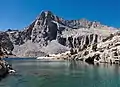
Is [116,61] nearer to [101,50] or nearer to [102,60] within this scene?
[102,60]

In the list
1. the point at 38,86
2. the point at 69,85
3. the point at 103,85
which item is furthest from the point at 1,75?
the point at 103,85

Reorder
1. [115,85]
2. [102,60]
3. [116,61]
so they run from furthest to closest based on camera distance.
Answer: [102,60] → [116,61] → [115,85]

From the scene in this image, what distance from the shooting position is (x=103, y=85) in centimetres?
5947

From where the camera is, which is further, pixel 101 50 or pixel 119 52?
pixel 101 50

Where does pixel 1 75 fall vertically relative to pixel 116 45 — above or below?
below

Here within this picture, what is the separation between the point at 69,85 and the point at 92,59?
113m

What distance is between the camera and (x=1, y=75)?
75250 mm

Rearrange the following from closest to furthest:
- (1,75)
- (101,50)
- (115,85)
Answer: (115,85) < (1,75) < (101,50)

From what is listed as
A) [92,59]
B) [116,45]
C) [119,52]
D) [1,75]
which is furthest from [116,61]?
[1,75]

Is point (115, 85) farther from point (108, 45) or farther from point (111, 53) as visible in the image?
point (108, 45)

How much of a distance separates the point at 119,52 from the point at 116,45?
12.9 m

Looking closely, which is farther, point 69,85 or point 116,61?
point 116,61

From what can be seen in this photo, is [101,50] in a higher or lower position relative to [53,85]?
higher

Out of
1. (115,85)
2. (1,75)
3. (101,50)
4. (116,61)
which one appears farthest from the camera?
(101,50)
